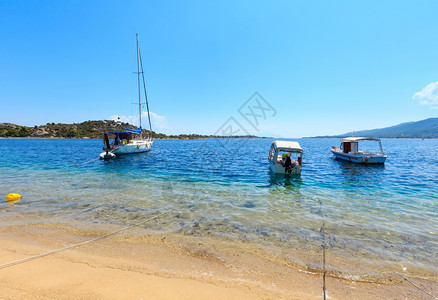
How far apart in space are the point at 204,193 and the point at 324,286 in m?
9.42

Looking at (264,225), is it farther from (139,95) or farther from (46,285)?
(139,95)

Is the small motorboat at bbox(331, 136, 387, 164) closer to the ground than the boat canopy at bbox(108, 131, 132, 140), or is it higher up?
closer to the ground

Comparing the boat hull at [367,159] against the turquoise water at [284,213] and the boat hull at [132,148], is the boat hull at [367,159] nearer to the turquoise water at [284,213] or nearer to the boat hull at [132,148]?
the turquoise water at [284,213]

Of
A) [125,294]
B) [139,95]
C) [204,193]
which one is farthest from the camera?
[139,95]

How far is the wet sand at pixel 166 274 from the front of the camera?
402 cm

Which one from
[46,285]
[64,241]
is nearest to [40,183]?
[64,241]

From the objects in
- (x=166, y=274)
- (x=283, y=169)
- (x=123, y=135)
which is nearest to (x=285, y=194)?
(x=283, y=169)

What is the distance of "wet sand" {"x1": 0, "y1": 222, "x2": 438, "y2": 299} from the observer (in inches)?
158

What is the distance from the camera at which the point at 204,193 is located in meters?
13.3

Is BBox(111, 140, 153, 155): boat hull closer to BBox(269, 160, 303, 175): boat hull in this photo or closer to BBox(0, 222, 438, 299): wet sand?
BBox(269, 160, 303, 175): boat hull

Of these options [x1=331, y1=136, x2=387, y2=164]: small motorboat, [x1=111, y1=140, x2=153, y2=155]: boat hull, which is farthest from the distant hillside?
[x1=331, y1=136, x2=387, y2=164]: small motorboat

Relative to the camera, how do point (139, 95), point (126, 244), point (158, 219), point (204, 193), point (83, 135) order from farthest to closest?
point (83, 135), point (139, 95), point (204, 193), point (158, 219), point (126, 244)

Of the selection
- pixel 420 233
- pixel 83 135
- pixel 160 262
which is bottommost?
pixel 420 233

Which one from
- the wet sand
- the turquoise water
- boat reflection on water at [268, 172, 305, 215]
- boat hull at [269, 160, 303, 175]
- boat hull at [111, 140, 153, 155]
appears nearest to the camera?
the wet sand
